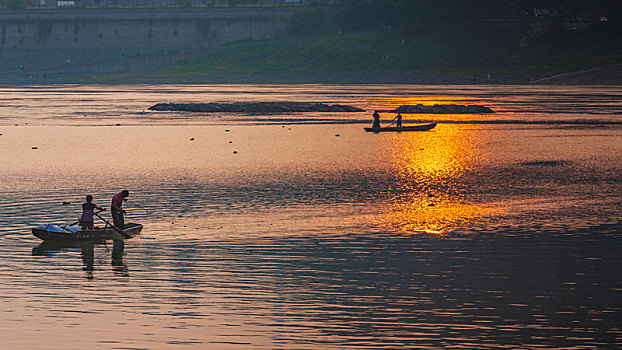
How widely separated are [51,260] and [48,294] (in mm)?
4741

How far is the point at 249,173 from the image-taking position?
5203 cm

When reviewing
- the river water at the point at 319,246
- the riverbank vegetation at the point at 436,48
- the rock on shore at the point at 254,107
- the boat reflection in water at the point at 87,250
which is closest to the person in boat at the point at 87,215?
the boat reflection in water at the point at 87,250

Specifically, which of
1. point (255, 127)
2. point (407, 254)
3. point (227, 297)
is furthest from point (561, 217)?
point (255, 127)

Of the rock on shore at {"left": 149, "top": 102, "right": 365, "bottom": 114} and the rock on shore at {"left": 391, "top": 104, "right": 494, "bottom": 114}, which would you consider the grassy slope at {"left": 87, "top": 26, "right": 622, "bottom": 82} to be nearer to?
the rock on shore at {"left": 391, "top": 104, "right": 494, "bottom": 114}

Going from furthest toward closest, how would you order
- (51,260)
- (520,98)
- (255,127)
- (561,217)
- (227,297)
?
(520,98) → (255,127) → (561,217) → (51,260) → (227,297)

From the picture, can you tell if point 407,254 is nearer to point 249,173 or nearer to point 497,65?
point 249,173

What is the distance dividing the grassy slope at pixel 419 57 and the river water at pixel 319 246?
102m

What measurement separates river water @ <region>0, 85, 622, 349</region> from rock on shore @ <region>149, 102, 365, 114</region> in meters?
29.8

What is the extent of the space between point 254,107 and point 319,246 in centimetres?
7382

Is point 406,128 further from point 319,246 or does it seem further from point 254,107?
point 319,246

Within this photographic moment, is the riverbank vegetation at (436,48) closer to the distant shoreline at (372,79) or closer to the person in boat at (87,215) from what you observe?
the distant shoreline at (372,79)

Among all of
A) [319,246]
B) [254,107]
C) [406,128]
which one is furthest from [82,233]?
[254,107]

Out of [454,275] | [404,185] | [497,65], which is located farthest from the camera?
[497,65]

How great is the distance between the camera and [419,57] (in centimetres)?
17750
